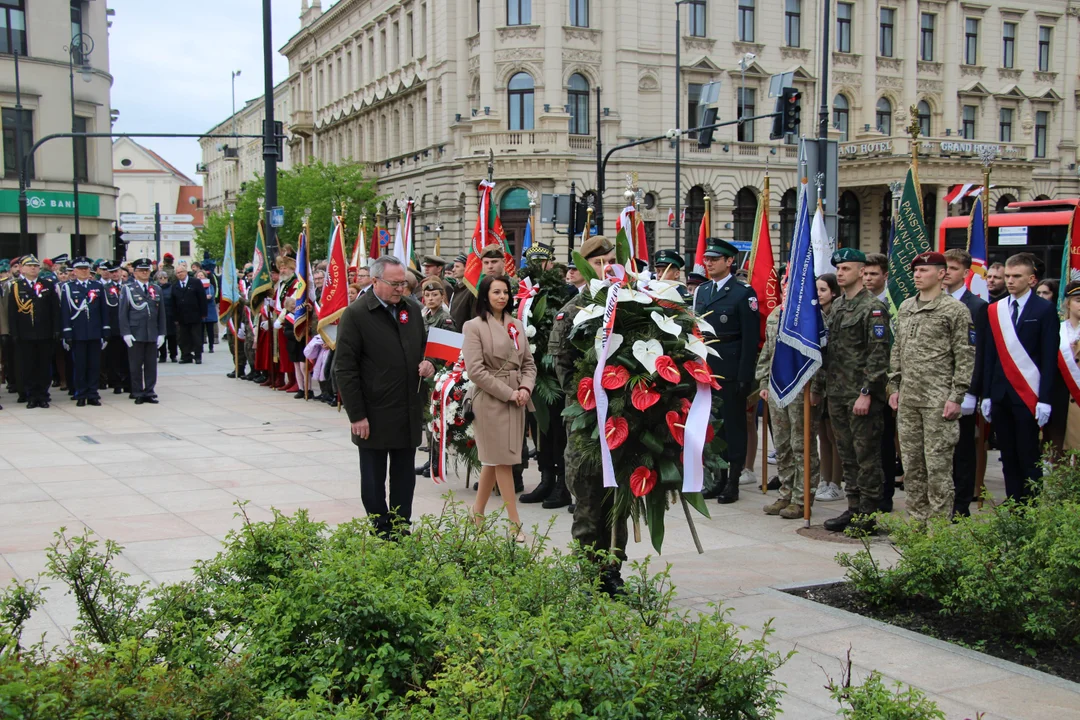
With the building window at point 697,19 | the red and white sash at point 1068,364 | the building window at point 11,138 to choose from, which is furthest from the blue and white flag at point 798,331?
the building window at point 697,19

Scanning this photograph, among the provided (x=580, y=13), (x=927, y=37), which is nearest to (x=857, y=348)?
(x=580, y=13)

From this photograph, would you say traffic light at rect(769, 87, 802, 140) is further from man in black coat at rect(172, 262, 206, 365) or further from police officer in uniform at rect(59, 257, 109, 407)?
police officer in uniform at rect(59, 257, 109, 407)

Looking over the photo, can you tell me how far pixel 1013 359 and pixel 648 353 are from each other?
152 inches

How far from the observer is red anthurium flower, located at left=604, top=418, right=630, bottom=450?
20.9ft

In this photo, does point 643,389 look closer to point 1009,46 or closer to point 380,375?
point 380,375

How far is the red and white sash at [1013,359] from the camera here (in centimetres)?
852

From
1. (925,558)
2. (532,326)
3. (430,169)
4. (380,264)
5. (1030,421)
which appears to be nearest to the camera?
(925,558)

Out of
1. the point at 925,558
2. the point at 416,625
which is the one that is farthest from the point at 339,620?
the point at 925,558

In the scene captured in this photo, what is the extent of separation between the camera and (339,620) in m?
4.31

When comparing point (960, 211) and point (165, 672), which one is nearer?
point (165, 672)

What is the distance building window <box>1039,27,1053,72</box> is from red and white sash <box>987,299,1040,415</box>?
205 ft

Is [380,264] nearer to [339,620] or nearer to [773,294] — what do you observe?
[339,620]

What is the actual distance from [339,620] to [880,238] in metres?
58.5

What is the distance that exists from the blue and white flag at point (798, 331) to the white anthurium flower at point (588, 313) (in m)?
2.87
